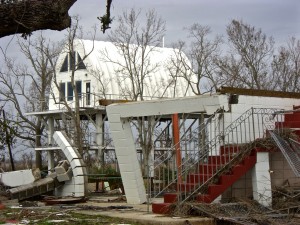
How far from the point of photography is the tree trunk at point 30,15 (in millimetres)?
5270

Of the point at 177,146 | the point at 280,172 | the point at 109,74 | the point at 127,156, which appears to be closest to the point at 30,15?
the point at 177,146

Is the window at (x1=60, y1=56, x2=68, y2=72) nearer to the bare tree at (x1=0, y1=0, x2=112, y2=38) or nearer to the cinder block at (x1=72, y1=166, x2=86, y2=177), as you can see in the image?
the cinder block at (x1=72, y1=166, x2=86, y2=177)

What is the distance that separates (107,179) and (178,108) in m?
11.1

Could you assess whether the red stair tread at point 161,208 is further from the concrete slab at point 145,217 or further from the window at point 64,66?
the window at point 64,66

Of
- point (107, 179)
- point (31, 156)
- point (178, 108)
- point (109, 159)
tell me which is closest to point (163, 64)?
point (109, 159)

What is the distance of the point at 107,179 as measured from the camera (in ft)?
83.9

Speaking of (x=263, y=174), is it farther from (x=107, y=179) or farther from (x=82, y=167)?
(x=107, y=179)

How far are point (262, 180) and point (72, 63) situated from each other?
99.0 feet

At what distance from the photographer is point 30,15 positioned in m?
5.30

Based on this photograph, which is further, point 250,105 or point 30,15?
point 250,105

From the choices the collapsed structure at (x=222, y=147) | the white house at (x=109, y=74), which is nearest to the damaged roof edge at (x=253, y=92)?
the collapsed structure at (x=222, y=147)

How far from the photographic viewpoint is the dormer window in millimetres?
41625

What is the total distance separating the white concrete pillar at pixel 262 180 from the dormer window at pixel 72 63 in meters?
28.6

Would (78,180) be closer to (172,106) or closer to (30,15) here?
(172,106)
